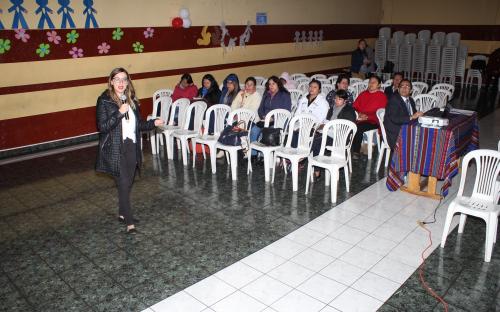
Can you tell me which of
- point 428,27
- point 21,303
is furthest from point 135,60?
point 428,27

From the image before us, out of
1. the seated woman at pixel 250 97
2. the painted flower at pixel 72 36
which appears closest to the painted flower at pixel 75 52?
the painted flower at pixel 72 36

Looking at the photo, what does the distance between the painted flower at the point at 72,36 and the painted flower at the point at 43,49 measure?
0.35 meters

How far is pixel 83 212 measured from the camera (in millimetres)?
4637

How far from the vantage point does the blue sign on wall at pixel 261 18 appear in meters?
10.1

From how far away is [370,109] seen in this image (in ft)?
20.3

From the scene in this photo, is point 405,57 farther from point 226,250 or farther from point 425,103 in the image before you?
point 226,250

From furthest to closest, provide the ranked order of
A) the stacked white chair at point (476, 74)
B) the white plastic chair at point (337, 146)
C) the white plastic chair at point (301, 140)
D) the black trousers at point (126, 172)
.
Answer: the stacked white chair at point (476, 74)
the white plastic chair at point (301, 140)
the white plastic chair at point (337, 146)
the black trousers at point (126, 172)

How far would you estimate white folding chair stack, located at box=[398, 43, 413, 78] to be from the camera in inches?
510

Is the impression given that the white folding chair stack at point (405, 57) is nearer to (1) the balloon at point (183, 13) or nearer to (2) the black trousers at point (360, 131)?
(1) the balloon at point (183, 13)

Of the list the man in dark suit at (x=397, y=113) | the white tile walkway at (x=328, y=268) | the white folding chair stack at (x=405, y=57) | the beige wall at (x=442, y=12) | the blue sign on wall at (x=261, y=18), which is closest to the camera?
the white tile walkway at (x=328, y=268)

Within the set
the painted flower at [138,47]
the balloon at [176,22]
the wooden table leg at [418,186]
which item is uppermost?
the balloon at [176,22]

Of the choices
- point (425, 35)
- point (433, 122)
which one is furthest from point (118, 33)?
point (425, 35)

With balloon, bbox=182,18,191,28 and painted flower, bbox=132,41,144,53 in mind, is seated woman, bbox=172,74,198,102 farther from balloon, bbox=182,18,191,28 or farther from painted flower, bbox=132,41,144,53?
balloon, bbox=182,18,191,28

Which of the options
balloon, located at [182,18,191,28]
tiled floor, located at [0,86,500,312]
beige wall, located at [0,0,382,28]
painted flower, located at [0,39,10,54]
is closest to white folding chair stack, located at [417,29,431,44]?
beige wall, located at [0,0,382,28]
